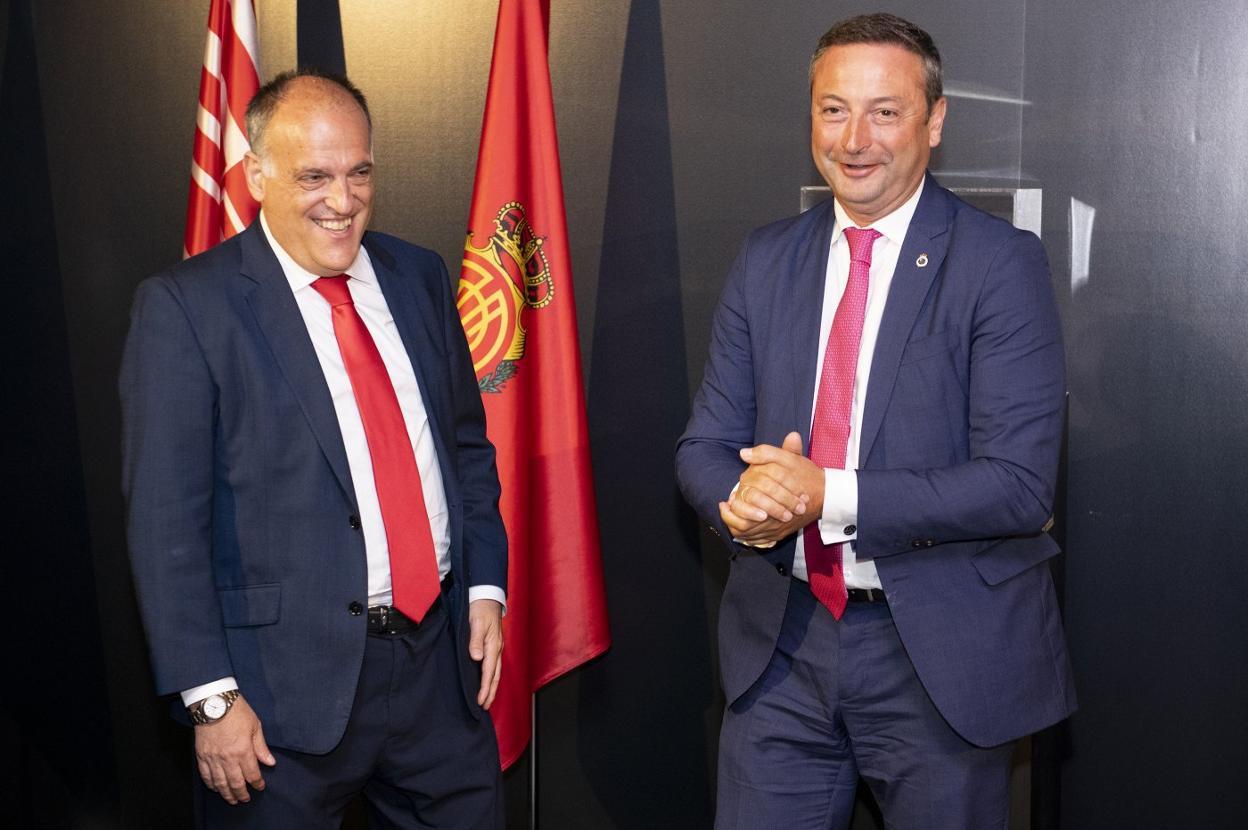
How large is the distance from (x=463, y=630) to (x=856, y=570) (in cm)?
76

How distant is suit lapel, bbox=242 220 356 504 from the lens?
88.0 inches

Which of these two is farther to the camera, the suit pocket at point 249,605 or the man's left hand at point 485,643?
the man's left hand at point 485,643

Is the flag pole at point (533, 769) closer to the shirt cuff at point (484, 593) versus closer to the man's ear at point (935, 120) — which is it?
the shirt cuff at point (484, 593)

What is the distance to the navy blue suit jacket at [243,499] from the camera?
6.96 feet

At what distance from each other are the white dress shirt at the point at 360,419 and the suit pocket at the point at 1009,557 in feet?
3.10

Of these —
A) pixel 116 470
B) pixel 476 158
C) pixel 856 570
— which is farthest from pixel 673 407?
pixel 116 470

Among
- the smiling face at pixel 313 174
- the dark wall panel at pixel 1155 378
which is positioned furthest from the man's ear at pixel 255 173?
the dark wall panel at pixel 1155 378

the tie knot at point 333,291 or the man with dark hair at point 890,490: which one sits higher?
the tie knot at point 333,291

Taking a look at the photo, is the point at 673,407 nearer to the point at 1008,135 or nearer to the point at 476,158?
the point at 476,158

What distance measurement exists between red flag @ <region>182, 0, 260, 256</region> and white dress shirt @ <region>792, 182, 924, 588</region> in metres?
1.65

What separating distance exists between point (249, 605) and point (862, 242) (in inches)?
49.4

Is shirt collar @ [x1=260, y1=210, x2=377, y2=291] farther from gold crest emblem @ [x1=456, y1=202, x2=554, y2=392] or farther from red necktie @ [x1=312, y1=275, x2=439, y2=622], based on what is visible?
gold crest emblem @ [x1=456, y1=202, x2=554, y2=392]

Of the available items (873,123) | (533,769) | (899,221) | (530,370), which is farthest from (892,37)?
(533,769)

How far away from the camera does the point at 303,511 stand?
87.6 inches
